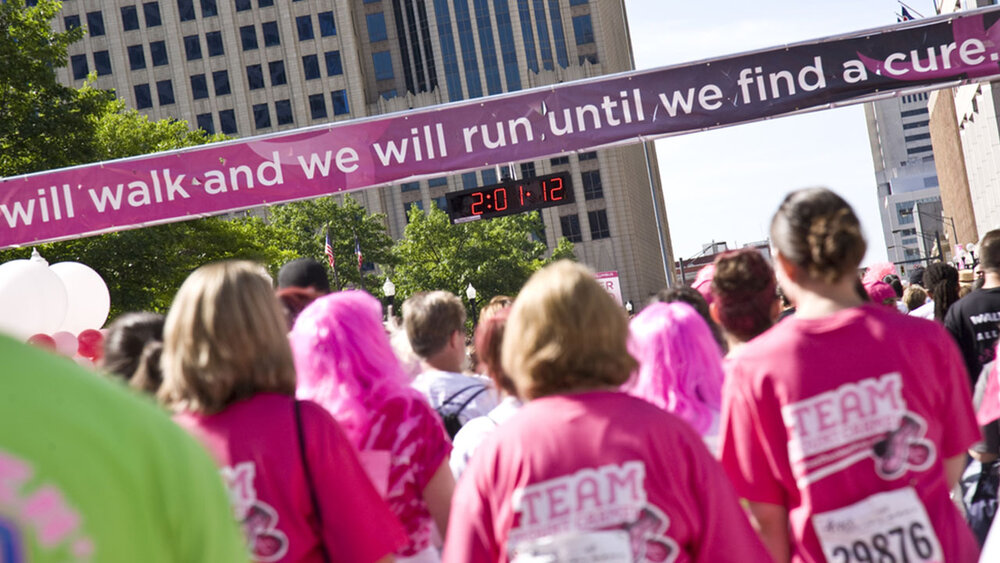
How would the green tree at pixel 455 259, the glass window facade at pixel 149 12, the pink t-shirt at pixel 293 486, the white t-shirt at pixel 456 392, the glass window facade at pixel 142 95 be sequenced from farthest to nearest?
the glass window facade at pixel 142 95, the glass window facade at pixel 149 12, the green tree at pixel 455 259, the white t-shirt at pixel 456 392, the pink t-shirt at pixel 293 486

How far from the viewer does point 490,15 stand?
8619 centimetres

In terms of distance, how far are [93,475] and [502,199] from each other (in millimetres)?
14952

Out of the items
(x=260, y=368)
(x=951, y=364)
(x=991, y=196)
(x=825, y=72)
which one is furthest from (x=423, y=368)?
(x=991, y=196)

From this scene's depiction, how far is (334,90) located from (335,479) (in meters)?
81.4

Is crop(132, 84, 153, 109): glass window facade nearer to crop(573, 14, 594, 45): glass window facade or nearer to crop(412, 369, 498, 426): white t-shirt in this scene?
crop(573, 14, 594, 45): glass window facade

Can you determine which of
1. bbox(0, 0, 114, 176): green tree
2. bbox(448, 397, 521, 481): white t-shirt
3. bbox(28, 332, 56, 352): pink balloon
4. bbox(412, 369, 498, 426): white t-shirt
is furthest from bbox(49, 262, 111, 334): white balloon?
bbox(0, 0, 114, 176): green tree

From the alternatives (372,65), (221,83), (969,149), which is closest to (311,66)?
(221,83)

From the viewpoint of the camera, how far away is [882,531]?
2.96m

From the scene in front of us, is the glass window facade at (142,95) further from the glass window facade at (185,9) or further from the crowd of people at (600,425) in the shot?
the crowd of people at (600,425)

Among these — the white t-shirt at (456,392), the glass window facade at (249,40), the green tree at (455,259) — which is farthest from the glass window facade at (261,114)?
the white t-shirt at (456,392)

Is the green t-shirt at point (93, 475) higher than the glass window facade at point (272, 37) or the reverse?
the reverse

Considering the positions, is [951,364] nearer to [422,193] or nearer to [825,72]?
[825,72]

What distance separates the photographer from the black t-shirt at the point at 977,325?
20.0 feet

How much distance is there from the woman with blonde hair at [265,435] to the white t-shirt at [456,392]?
5.91ft
